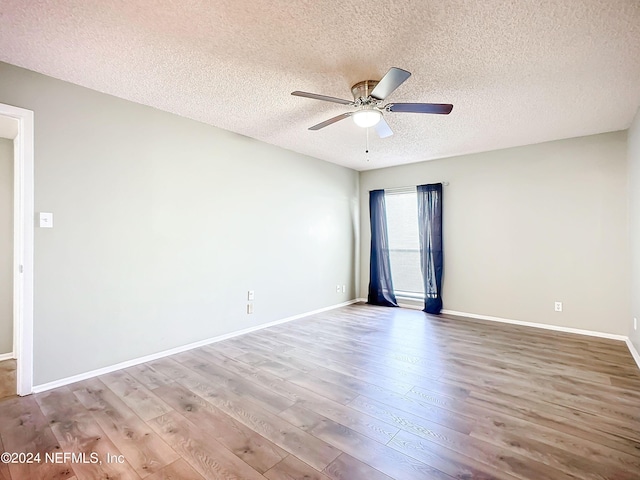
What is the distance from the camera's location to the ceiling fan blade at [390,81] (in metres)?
1.93

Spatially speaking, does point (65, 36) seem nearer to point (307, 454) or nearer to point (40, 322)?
point (40, 322)

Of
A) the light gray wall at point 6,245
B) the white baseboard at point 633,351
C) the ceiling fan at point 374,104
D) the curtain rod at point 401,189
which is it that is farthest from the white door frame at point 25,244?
the white baseboard at point 633,351

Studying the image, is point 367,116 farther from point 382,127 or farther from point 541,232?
point 541,232

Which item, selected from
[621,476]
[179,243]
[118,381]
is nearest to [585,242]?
[621,476]

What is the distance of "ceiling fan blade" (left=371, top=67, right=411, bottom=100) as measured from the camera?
193 cm

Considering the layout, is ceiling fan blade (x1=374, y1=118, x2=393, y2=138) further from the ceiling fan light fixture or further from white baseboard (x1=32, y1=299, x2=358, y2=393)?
white baseboard (x1=32, y1=299, x2=358, y2=393)

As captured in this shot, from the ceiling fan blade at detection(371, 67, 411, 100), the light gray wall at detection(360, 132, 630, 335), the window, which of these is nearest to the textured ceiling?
the ceiling fan blade at detection(371, 67, 411, 100)

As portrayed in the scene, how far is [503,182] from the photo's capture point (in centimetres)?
446

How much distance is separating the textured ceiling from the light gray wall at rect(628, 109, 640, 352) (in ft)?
0.95

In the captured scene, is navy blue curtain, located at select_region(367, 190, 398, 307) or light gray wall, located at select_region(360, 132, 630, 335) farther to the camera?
navy blue curtain, located at select_region(367, 190, 398, 307)

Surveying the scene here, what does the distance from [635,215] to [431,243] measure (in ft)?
7.61

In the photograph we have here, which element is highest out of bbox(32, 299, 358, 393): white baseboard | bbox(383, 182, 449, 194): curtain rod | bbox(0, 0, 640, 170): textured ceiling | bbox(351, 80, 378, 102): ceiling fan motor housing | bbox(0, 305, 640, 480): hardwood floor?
bbox(0, 0, 640, 170): textured ceiling

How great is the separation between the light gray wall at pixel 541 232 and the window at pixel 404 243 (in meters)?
0.46

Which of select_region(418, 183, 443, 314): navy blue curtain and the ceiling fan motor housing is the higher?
the ceiling fan motor housing
